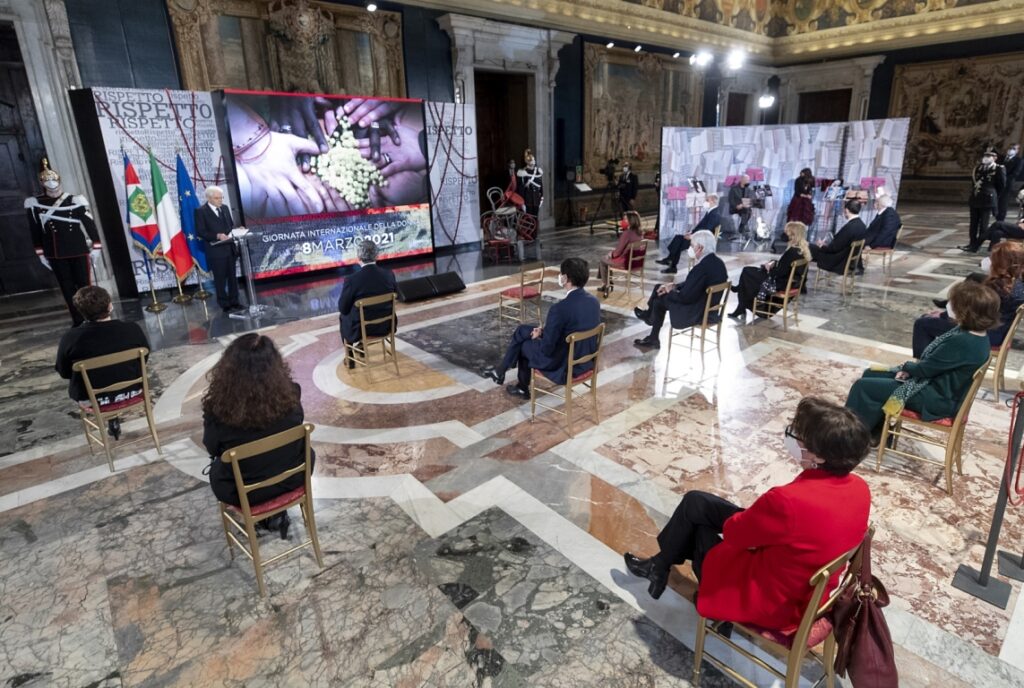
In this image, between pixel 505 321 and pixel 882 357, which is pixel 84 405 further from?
Result: pixel 882 357

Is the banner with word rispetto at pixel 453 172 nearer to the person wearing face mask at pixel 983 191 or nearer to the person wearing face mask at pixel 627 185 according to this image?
the person wearing face mask at pixel 627 185

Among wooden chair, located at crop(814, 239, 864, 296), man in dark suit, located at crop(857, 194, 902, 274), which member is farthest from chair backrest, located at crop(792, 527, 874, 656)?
man in dark suit, located at crop(857, 194, 902, 274)

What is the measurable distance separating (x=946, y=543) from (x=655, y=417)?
71.0 inches

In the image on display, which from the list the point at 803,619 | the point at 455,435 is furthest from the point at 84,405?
the point at 803,619

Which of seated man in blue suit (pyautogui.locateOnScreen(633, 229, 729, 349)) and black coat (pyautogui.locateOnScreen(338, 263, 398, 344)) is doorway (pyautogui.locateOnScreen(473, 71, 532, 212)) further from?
black coat (pyautogui.locateOnScreen(338, 263, 398, 344))

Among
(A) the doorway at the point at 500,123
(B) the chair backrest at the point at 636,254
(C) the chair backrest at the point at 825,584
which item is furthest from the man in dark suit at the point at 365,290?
(A) the doorway at the point at 500,123

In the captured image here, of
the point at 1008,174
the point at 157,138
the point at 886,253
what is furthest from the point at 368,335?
the point at 1008,174

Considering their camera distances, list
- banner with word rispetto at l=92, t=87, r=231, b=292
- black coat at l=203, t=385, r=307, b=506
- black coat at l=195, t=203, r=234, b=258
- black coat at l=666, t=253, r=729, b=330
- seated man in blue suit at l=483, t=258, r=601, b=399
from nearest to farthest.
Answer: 1. black coat at l=203, t=385, r=307, b=506
2. seated man in blue suit at l=483, t=258, r=601, b=399
3. black coat at l=666, t=253, r=729, b=330
4. black coat at l=195, t=203, r=234, b=258
5. banner with word rispetto at l=92, t=87, r=231, b=292

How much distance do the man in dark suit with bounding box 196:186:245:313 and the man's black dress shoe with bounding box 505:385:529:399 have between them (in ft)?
13.6

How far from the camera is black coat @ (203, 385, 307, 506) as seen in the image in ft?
8.05

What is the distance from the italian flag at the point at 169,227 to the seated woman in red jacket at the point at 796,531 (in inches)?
297

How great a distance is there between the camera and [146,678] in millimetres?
2170

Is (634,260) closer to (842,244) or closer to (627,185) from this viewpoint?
(842,244)

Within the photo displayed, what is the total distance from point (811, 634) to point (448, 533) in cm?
172
